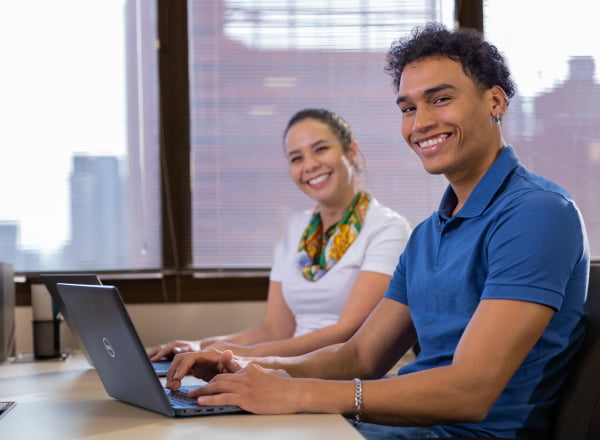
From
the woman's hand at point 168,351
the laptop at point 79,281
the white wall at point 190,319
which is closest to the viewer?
the laptop at point 79,281

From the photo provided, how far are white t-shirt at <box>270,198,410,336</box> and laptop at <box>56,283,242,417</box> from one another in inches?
41.0

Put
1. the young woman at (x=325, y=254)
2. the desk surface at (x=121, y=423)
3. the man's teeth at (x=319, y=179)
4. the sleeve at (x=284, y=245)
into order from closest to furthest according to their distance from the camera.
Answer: the desk surface at (x=121, y=423)
the young woman at (x=325, y=254)
the man's teeth at (x=319, y=179)
the sleeve at (x=284, y=245)

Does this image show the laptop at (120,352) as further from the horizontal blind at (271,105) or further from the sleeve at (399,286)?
the horizontal blind at (271,105)

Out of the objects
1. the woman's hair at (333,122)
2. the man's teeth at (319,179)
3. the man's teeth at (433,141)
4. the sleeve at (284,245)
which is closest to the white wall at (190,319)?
the sleeve at (284,245)

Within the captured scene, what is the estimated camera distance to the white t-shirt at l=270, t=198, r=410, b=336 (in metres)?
2.35

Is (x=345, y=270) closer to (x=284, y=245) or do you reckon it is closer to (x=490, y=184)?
(x=284, y=245)

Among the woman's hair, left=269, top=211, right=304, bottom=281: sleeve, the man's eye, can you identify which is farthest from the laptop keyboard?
the woman's hair

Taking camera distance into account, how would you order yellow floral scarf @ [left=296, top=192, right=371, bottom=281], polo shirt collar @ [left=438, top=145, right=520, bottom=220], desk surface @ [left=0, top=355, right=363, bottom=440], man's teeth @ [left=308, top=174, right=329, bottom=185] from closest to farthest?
desk surface @ [left=0, top=355, right=363, bottom=440] < polo shirt collar @ [left=438, top=145, right=520, bottom=220] < yellow floral scarf @ [left=296, top=192, right=371, bottom=281] < man's teeth @ [left=308, top=174, right=329, bottom=185]

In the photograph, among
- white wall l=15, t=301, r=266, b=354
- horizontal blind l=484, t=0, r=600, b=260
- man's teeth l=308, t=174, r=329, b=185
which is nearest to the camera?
man's teeth l=308, t=174, r=329, b=185

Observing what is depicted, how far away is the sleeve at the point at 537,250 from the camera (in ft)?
4.28

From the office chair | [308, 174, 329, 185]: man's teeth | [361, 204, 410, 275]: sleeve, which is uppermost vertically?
[308, 174, 329, 185]: man's teeth

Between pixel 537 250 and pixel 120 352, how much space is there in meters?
0.75

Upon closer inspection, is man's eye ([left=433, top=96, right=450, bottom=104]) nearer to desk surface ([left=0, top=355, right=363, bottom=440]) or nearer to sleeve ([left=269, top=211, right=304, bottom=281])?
desk surface ([left=0, top=355, right=363, bottom=440])

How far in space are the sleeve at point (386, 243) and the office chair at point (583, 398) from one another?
0.92 metres
